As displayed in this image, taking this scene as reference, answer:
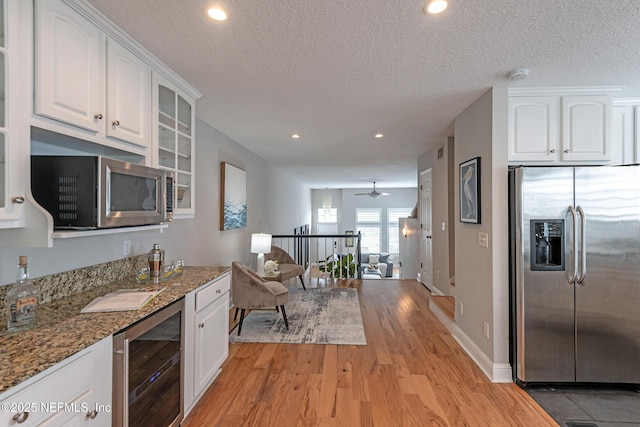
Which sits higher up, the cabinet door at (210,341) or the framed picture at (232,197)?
the framed picture at (232,197)

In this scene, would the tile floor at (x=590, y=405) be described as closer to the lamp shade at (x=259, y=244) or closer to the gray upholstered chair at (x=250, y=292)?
the gray upholstered chair at (x=250, y=292)

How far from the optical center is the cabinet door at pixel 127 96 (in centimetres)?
173

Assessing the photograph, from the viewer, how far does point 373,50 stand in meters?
1.96

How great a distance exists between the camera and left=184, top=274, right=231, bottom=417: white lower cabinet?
2.01m

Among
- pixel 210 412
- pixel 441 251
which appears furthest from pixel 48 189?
pixel 441 251

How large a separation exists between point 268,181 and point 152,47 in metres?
4.48

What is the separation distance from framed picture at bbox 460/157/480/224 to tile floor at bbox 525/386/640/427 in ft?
4.75

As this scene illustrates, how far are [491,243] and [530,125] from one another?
41.9 inches

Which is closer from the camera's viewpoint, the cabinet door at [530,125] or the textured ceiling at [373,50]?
the textured ceiling at [373,50]

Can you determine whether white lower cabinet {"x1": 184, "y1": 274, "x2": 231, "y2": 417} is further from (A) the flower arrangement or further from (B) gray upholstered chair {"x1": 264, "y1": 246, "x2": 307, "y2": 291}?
(B) gray upholstered chair {"x1": 264, "y1": 246, "x2": 307, "y2": 291}

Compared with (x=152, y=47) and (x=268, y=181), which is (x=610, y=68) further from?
(x=268, y=181)

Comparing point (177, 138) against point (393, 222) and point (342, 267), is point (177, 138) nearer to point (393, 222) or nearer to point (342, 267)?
point (342, 267)

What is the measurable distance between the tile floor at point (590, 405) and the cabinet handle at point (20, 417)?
9.37 ft

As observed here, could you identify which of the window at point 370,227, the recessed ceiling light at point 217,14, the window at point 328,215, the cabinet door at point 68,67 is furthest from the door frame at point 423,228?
the window at point 328,215
